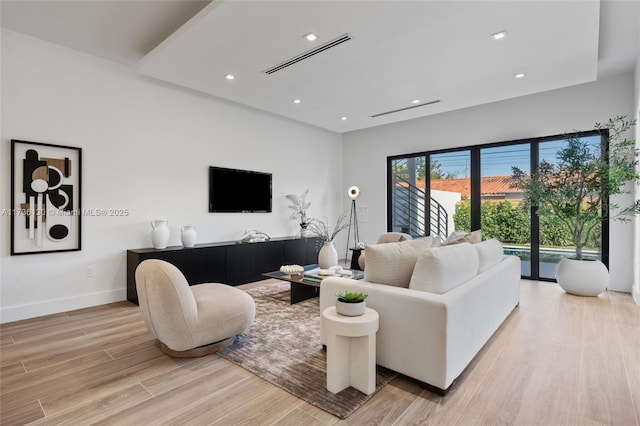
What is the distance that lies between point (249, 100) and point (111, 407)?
13.8 ft

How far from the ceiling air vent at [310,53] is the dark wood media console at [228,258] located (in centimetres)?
250

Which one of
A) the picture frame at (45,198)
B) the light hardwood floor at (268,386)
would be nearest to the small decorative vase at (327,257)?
the light hardwood floor at (268,386)

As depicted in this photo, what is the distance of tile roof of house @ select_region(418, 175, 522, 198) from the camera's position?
17.8ft

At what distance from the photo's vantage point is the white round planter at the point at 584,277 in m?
4.09

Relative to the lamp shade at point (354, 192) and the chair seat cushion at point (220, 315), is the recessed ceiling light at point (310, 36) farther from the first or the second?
the lamp shade at point (354, 192)

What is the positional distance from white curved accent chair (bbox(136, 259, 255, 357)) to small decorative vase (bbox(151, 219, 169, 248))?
1.63 m

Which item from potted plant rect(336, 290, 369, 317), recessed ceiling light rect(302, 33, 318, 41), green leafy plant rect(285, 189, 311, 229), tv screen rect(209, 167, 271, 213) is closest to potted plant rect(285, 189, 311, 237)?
green leafy plant rect(285, 189, 311, 229)

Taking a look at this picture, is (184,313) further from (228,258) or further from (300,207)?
Answer: (300,207)

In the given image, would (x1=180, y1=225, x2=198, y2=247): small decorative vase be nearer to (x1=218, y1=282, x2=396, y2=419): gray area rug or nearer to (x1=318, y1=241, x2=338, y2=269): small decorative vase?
(x1=218, y1=282, x2=396, y2=419): gray area rug

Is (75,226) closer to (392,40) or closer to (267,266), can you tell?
(267,266)

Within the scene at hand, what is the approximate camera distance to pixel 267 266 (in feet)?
17.4

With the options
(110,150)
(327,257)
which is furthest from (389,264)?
(110,150)

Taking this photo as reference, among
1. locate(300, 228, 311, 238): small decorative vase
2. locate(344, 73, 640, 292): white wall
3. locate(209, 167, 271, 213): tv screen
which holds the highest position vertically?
locate(344, 73, 640, 292): white wall

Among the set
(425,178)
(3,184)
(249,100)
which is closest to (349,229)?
(425,178)
